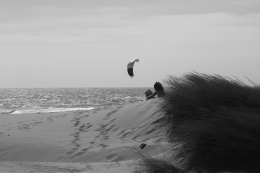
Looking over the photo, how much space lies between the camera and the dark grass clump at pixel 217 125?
3.39 metres

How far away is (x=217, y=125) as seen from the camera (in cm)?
355

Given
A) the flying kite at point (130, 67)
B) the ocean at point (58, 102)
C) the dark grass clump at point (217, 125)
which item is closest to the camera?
the dark grass clump at point (217, 125)

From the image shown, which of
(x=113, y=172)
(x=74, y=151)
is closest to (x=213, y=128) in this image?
(x=113, y=172)

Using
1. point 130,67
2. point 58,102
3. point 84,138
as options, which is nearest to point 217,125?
point 84,138

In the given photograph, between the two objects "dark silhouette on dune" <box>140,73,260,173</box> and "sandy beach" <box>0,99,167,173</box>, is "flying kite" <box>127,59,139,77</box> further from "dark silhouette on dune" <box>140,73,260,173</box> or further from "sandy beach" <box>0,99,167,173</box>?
"dark silhouette on dune" <box>140,73,260,173</box>

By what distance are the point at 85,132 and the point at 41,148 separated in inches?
45.2

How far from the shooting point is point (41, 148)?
22.9 ft

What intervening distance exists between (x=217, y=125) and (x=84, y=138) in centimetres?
428

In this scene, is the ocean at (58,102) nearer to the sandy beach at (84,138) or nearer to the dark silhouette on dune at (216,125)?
the sandy beach at (84,138)

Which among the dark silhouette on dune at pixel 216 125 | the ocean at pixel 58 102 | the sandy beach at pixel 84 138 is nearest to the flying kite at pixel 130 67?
the sandy beach at pixel 84 138

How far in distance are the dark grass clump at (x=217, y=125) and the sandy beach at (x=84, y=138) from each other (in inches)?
42.3

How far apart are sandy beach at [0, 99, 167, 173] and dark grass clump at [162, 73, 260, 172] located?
3.52ft

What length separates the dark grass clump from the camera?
339 cm

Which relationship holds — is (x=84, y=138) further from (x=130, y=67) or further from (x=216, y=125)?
(x=130, y=67)
